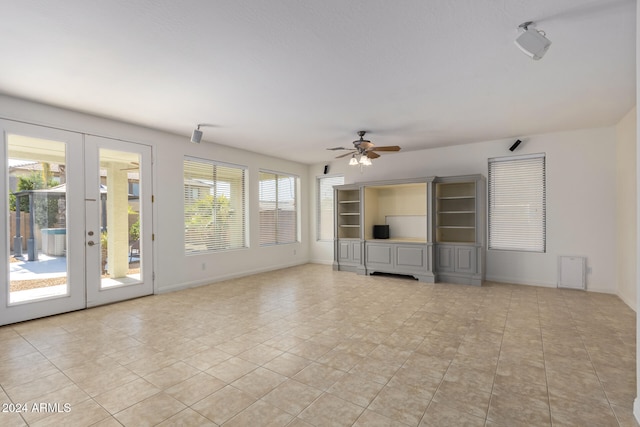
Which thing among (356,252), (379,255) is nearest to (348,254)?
(356,252)

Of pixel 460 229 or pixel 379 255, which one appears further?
pixel 379 255

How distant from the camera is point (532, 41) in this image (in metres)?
2.17

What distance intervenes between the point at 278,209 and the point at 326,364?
201 inches

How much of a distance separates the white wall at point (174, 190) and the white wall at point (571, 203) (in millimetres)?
4467

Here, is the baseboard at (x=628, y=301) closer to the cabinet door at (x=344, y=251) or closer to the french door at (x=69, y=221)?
the cabinet door at (x=344, y=251)

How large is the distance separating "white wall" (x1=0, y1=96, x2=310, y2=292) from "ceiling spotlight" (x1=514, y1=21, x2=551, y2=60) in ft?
14.3

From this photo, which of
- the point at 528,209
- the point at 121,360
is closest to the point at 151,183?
the point at 121,360

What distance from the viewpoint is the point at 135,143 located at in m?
4.69

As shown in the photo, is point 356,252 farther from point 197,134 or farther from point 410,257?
point 197,134

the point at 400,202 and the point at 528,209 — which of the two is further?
the point at 400,202

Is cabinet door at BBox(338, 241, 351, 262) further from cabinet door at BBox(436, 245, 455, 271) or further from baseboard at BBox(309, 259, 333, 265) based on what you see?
cabinet door at BBox(436, 245, 455, 271)

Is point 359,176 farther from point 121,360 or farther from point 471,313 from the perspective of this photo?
point 121,360

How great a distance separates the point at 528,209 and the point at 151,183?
21.4 ft

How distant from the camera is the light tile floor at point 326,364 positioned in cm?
196
